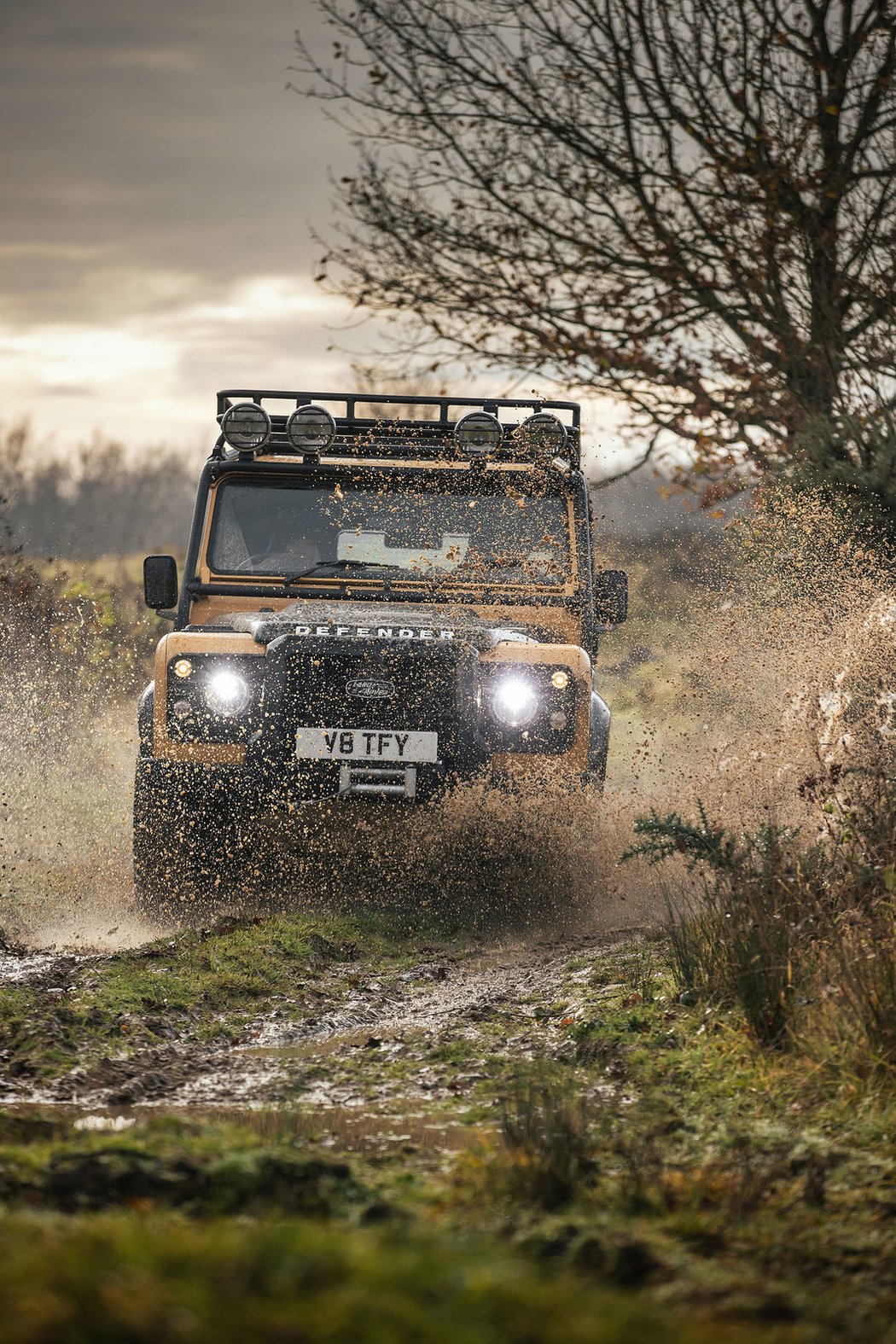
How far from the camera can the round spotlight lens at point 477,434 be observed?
320 inches

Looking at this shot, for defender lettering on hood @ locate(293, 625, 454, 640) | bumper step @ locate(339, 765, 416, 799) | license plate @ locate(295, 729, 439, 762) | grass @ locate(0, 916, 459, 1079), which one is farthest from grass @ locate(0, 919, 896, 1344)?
defender lettering on hood @ locate(293, 625, 454, 640)

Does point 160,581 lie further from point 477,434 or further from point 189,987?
point 189,987

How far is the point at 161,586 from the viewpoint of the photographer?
322 inches

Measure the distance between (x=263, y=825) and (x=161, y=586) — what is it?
70.6 inches

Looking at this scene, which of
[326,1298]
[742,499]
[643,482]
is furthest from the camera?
[643,482]

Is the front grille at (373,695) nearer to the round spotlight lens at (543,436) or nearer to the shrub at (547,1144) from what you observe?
the round spotlight lens at (543,436)

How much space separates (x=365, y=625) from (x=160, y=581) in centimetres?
160

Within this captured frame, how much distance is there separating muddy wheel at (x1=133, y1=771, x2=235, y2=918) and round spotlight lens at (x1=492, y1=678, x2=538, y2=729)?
5.26ft

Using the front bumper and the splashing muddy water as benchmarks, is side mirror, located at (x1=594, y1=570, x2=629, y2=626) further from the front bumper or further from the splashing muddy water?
the front bumper

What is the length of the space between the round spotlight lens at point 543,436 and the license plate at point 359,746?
7.25ft

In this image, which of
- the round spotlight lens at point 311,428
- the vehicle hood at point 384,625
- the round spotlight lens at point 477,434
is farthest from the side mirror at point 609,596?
the round spotlight lens at point 311,428

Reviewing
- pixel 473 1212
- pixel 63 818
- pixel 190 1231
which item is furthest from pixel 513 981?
pixel 63 818

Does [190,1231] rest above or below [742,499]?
below

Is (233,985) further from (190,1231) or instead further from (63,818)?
(63,818)
